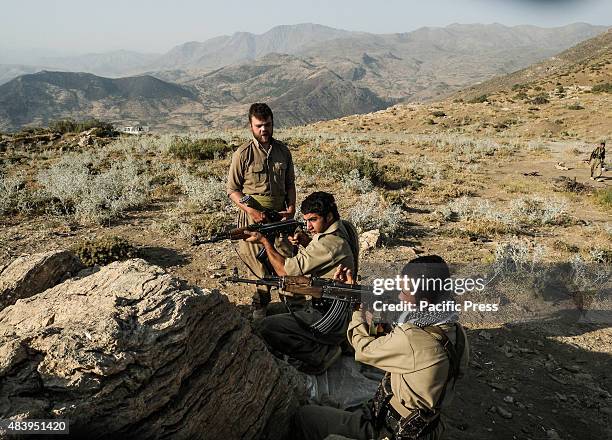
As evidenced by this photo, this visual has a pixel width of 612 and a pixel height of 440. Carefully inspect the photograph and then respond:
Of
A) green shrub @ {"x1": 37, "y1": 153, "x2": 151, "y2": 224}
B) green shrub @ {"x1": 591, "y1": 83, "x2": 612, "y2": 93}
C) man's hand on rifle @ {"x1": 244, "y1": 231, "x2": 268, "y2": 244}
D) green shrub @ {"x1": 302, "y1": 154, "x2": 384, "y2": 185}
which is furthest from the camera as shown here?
green shrub @ {"x1": 591, "y1": 83, "x2": 612, "y2": 93}

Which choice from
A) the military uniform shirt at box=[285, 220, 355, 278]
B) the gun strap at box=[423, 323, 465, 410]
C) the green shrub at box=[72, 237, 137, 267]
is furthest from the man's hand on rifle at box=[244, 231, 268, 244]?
the green shrub at box=[72, 237, 137, 267]

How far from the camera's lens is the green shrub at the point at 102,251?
6.81m

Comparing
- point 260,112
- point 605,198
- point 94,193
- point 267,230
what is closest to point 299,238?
point 267,230

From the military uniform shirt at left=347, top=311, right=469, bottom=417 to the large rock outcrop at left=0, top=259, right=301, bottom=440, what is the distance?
1068 millimetres

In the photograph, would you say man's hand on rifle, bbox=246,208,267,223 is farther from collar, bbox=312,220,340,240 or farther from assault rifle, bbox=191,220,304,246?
collar, bbox=312,220,340,240

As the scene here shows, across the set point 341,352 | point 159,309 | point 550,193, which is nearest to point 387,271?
point 341,352

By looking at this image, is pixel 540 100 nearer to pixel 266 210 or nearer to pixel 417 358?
pixel 266 210

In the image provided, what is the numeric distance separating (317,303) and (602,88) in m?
40.9

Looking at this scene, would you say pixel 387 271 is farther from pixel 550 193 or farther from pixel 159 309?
pixel 550 193

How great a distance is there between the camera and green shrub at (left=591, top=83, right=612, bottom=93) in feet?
111

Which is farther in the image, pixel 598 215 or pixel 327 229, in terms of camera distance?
pixel 598 215

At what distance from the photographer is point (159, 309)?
9.16 ft

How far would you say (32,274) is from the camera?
161 inches

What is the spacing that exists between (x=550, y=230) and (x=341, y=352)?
7.27 metres
